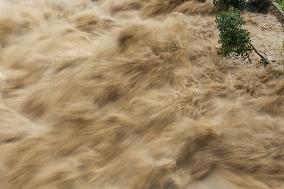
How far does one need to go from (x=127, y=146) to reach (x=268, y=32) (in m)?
3.79

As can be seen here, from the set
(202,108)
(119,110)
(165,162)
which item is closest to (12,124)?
(119,110)

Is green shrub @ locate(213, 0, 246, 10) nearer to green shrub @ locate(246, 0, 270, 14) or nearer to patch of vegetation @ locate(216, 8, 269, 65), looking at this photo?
green shrub @ locate(246, 0, 270, 14)

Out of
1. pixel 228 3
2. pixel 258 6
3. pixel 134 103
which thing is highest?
pixel 228 3

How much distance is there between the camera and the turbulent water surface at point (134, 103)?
16.7ft

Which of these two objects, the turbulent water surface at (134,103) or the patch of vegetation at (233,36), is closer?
the turbulent water surface at (134,103)

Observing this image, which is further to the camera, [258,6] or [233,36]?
[258,6]

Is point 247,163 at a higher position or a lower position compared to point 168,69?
lower

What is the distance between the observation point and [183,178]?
507 centimetres

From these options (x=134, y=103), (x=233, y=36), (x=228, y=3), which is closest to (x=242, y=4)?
(x=228, y=3)

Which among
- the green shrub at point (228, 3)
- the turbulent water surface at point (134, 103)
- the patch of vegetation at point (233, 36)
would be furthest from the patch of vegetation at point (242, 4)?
the patch of vegetation at point (233, 36)

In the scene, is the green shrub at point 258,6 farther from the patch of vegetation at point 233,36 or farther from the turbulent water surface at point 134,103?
the patch of vegetation at point 233,36

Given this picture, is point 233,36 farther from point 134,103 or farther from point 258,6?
point 258,6

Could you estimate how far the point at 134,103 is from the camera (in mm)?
6059

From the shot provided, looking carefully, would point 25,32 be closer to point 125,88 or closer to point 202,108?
point 125,88
